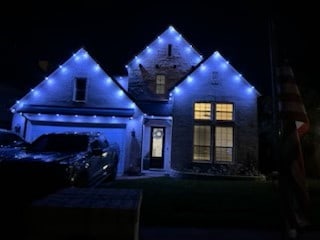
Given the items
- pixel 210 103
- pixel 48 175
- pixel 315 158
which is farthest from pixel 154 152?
pixel 48 175

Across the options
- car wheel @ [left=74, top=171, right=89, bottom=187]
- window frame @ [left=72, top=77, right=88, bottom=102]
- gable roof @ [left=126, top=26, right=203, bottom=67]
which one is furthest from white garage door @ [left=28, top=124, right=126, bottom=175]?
car wheel @ [left=74, top=171, right=89, bottom=187]

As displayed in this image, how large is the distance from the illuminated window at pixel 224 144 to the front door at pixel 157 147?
10.7ft

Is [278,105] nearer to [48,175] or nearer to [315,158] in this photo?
[48,175]

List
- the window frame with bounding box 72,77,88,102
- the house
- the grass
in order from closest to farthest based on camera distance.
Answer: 1. the grass
2. the house
3. the window frame with bounding box 72,77,88,102

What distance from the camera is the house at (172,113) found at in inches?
744

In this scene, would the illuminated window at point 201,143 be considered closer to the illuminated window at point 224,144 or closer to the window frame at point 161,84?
the illuminated window at point 224,144

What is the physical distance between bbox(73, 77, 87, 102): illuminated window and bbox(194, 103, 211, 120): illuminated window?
19.2 ft

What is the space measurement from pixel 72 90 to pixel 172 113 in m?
5.37

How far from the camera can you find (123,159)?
18922 millimetres

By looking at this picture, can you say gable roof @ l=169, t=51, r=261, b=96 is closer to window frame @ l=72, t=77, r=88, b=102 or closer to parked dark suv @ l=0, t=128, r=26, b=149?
window frame @ l=72, t=77, r=88, b=102

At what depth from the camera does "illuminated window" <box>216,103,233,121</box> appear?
1928 centimetres

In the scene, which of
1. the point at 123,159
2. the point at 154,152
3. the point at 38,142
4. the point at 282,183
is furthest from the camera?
the point at 154,152

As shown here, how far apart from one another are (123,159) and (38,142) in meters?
7.18

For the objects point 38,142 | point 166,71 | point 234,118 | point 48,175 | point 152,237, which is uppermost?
point 166,71
